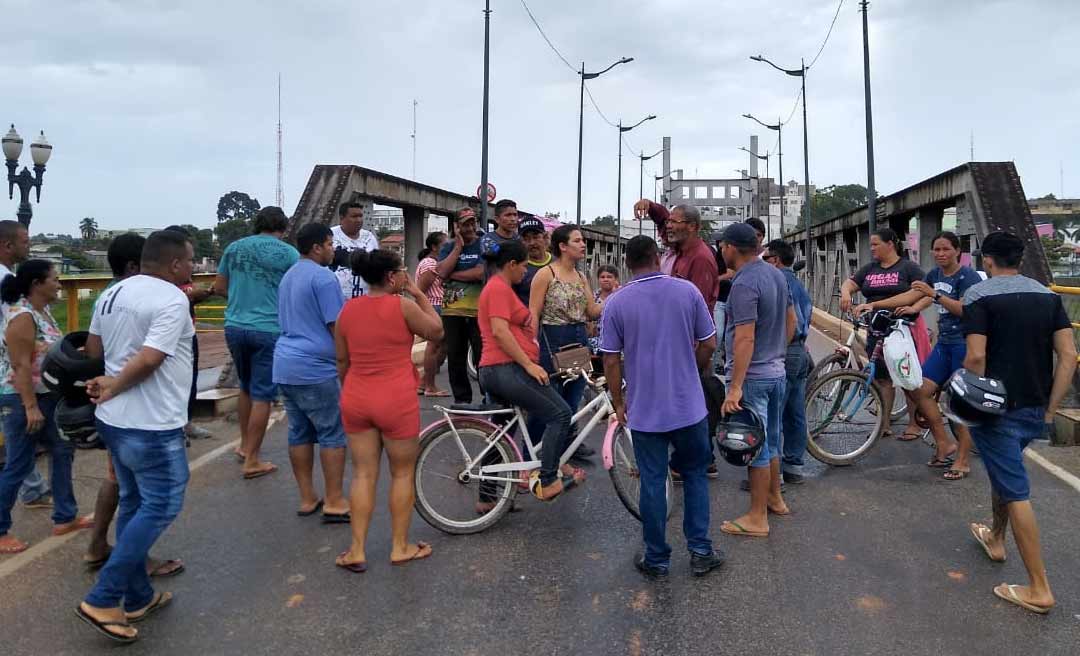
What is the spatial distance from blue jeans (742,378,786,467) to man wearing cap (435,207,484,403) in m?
3.14

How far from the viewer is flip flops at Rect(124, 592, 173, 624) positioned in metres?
3.74

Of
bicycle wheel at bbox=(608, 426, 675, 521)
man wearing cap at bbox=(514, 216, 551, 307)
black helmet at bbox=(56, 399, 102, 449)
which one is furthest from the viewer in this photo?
man wearing cap at bbox=(514, 216, 551, 307)

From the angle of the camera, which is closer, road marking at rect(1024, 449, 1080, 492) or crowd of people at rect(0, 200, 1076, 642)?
crowd of people at rect(0, 200, 1076, 642)

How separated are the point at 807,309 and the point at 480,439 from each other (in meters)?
2.71

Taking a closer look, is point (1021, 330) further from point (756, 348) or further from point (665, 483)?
point (665, 483)

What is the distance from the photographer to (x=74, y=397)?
375cm

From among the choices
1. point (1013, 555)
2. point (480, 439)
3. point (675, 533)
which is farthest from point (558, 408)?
point (1013, 555)

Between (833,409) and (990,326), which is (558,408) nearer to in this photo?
(990,326)

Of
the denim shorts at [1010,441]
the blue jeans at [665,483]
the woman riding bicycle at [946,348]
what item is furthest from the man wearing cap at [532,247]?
the denim shorts at [1010,441]

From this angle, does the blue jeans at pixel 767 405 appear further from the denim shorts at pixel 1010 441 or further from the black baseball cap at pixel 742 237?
the denim shorts at pixel 1010 441

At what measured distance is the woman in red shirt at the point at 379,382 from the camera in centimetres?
413

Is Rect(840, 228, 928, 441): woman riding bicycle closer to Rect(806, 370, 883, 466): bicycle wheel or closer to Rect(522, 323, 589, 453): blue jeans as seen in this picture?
Rect(806, 370, 883, 466): bicycle wheel

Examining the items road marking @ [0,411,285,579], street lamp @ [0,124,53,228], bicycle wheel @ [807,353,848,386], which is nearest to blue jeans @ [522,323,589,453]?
bicycle wheel @ [807,353,848,386]

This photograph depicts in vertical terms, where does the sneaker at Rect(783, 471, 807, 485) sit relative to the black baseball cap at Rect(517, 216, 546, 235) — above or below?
Result: below
